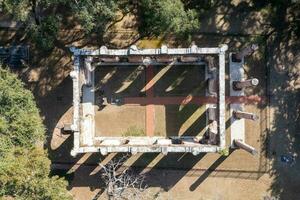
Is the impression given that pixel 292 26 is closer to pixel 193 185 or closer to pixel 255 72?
pixel 255 72

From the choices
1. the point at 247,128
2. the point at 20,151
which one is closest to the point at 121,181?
the point at 20,151

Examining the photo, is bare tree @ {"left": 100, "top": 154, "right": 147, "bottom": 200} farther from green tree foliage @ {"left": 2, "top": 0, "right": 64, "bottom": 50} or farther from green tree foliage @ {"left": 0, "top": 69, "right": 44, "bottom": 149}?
green tree foliage @ {"left": 2, "top": 0, "right": 64, "bottom": 50}

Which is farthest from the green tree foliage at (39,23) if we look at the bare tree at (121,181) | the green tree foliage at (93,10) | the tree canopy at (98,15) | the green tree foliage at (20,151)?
the bare tree at (121,181)

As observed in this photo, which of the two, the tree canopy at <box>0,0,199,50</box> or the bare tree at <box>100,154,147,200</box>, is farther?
the bare tree at <box>100,154,147,200</box>

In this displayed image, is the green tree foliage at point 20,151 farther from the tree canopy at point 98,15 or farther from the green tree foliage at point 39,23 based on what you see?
the tree canopy at point 98,15

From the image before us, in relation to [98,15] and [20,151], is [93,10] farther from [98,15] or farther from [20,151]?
[20,151]

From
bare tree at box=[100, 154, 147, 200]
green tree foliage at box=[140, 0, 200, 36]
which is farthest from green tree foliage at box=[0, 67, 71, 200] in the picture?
green tree foliage at box=[140, 0, 200, 36]
